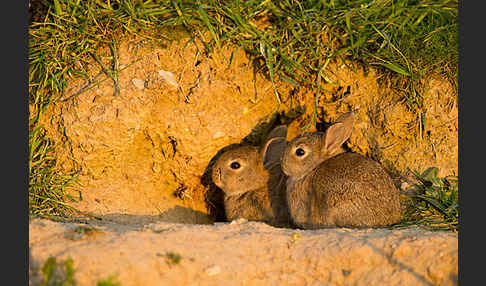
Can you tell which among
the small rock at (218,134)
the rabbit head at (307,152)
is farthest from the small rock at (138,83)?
the rabbit head at (307,152)

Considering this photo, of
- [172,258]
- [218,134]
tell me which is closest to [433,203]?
[218,134]

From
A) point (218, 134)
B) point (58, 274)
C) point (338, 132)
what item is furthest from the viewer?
point (218, 134)

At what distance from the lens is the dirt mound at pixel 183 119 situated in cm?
439

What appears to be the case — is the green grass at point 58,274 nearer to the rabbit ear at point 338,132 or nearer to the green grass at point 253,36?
the green grass at point 253,36

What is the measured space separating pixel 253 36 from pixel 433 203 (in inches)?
91.2

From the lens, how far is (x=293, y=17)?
171 inches

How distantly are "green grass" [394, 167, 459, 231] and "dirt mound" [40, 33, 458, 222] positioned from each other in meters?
0.14

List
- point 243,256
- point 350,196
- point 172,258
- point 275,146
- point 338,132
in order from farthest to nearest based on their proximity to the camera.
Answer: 1. point 275,146
2. point 338,132
3. point 350,196
4. point 243,256
5. point 172,258

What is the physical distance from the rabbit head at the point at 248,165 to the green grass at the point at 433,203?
1497 mm

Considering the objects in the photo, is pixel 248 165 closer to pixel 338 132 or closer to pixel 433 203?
pixel 338 132

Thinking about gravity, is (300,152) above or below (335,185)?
above

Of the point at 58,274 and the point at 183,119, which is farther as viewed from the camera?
the point at 183,119

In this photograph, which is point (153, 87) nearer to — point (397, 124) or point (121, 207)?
point (121, 207)

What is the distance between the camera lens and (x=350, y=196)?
13.3ft
